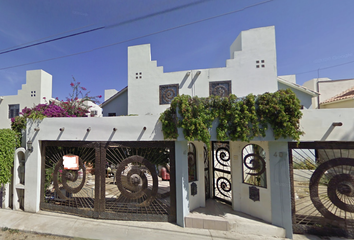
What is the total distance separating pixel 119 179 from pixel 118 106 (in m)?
7.09

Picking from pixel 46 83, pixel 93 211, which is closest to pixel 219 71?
pixel 93 211

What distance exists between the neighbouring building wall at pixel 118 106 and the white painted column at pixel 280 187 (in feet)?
31.3

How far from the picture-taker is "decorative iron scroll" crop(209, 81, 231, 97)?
29.6 ft

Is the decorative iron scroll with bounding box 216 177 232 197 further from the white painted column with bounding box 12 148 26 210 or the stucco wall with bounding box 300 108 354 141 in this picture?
the white painted column with bounding box 12 148 26 210

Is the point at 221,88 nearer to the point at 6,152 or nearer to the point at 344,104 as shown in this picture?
the point at 344,104

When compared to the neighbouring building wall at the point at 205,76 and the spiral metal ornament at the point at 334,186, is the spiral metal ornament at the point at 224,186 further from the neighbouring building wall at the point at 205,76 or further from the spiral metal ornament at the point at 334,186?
the neighbouring building wall at the point at 205,76

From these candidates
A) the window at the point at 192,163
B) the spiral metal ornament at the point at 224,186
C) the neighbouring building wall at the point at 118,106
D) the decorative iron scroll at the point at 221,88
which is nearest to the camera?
the window at the point at 192,163

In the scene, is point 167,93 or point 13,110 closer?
point 167,93

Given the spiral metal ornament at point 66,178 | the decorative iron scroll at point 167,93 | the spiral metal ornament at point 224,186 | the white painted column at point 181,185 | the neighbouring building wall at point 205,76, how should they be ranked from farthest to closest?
the decorative iron scroll at point 167,93 < the neighbouring building wall at point 205,76 < the spiral metal ornament at point 224,186 < the spiral metal ornament at point 66,178 < the white painted column at point 181,185

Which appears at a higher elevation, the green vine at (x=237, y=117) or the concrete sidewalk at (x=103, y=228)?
the green vine at (x=237, y=117)

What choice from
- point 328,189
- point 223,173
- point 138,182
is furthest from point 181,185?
point 328,189

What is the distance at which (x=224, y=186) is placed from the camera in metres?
6.45

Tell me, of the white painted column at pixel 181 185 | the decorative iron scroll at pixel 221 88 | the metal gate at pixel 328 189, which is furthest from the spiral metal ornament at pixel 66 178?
the decorative iron scroll at pixel 221 88

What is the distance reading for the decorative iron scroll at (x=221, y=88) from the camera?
9023 mm
